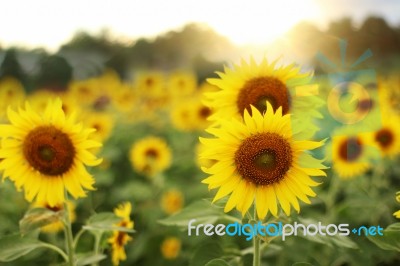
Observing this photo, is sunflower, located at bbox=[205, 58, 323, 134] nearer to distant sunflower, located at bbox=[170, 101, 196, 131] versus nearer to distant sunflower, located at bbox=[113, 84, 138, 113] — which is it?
distant sunflower, located at bbox=[170, 101, 196, 131]

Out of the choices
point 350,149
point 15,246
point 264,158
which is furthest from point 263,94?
point 350,149

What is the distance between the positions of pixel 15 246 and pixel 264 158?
991mm

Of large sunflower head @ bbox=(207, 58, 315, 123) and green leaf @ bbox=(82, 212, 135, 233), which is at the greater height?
large sunflower head @ bbox=(207, 58, 315, 123)

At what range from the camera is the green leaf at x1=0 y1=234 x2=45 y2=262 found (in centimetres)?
206

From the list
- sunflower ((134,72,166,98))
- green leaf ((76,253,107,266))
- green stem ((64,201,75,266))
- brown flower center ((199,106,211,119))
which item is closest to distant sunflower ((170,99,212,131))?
brown flower center ((199,106,211,119))

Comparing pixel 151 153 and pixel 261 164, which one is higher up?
pixel 151 153

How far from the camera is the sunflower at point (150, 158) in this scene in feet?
15.4

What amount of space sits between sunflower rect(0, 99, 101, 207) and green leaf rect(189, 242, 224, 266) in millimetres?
468

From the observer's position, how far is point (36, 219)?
2.08m

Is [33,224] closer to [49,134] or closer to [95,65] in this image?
[49,134]

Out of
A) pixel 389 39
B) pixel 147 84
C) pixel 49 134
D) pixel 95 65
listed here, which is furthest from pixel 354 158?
pixel 95 65

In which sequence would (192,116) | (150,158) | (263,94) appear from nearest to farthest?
1. (263,94)
2. (150,158)
3. (192,116)

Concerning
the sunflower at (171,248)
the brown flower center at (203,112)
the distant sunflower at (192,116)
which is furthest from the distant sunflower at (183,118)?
the sunflower at (171,248)

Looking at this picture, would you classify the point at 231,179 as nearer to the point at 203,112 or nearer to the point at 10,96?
the point at 203,112
